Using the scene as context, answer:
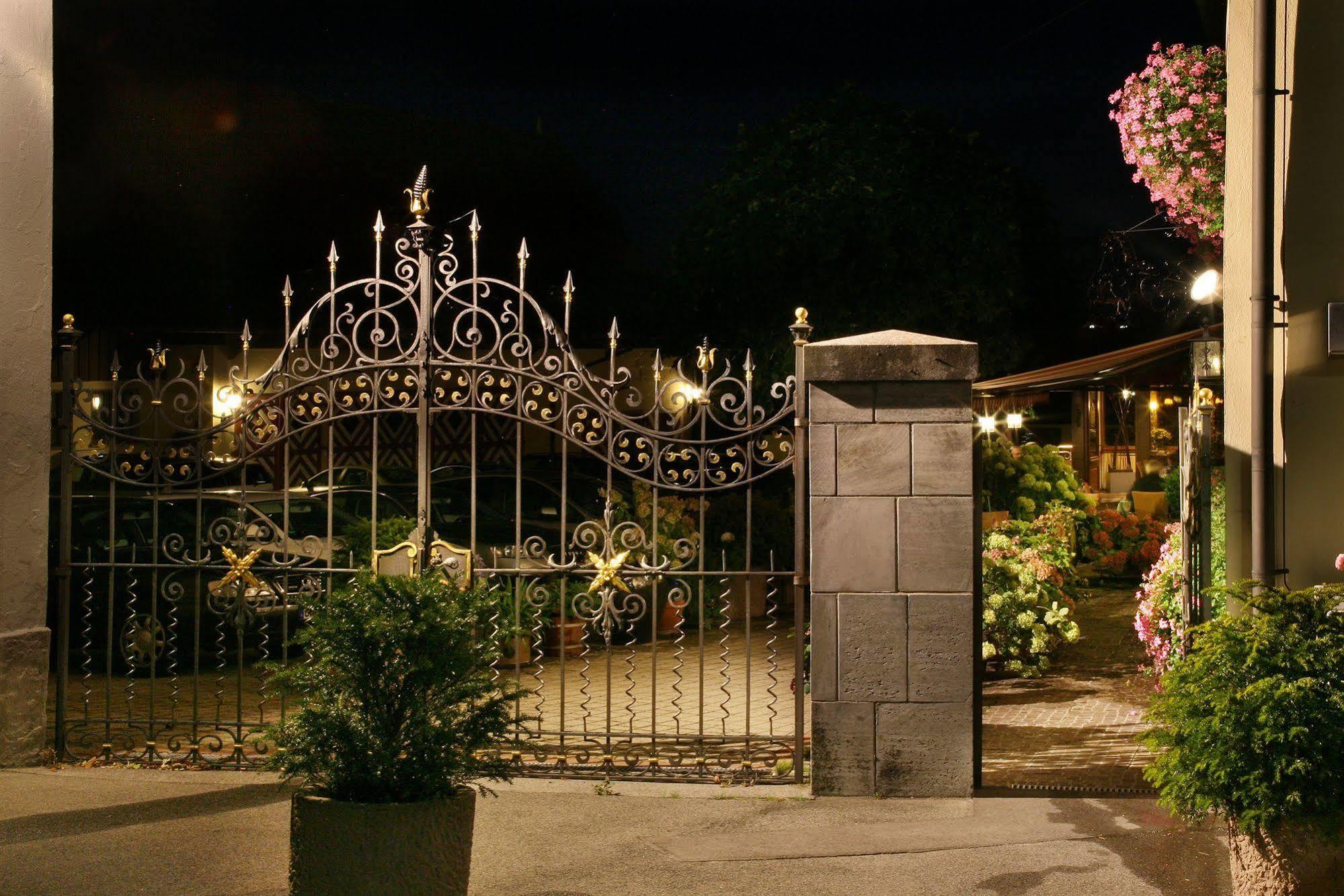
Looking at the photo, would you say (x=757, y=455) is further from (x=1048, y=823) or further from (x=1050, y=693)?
(x=1048, y=823)

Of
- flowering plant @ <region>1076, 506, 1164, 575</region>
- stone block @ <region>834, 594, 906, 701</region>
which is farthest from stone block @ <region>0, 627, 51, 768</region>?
flowering plant @ <region>1076, 506, 1164, 575</region>

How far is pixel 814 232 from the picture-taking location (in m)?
18.6

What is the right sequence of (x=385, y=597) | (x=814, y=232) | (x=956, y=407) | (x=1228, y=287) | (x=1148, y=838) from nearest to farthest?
(x=385, y=597), (x=1148, y=838), (x=956, y=407), (x=1228, y=287), (x=814, y=232)

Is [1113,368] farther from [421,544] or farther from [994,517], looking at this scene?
[421,544]

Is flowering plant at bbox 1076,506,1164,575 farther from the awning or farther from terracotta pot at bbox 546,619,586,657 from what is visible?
terracotta pot at bbox 546,619,586,657

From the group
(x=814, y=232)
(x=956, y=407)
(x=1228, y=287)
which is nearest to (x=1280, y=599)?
(x=956, y=407)

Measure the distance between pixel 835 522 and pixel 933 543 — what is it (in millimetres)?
503

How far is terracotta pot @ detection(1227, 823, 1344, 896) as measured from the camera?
4.77 m

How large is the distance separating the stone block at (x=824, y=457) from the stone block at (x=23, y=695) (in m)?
4.28

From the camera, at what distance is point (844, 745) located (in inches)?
267

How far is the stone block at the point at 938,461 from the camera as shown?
6.75 m

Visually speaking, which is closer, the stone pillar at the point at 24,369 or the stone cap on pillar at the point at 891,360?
the stone cap on pillar at the point at 891,360

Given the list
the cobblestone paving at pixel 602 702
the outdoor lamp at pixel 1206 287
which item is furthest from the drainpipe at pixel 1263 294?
the outdoor lamp at pixel 1206 287

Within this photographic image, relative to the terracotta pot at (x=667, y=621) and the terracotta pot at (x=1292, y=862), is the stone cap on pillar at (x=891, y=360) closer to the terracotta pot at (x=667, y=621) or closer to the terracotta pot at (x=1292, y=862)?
the terracotta pot at (x=1292, y=862)
